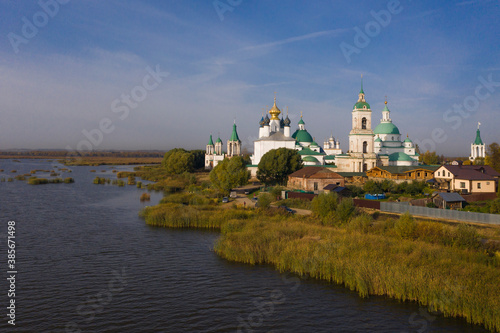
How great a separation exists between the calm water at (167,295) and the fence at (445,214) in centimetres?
1081

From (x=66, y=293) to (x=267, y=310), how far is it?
8143 millimetres

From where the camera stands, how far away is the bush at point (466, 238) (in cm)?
1883

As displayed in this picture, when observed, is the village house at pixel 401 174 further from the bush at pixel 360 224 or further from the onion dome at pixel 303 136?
the bush at pixel 360 224

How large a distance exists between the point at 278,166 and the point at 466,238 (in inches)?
1278

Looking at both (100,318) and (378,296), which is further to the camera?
(378,296)

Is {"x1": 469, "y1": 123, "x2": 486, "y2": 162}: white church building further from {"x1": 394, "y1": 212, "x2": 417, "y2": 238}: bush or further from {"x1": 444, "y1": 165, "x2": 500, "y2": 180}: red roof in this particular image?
{"x1": 394, "y1": 212, "x2": 417, "y2": 238}: bush

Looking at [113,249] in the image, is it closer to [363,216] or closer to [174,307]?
[174,307]

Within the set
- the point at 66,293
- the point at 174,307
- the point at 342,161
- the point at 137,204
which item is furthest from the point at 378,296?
the point at 342,161

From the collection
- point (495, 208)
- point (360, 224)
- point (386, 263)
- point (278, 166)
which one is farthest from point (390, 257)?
point (278, 166)

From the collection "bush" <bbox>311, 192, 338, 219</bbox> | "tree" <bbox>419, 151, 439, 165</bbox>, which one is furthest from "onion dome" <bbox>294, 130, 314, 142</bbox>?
"bush" <bbox>311, 192, 338, 219</bbox>

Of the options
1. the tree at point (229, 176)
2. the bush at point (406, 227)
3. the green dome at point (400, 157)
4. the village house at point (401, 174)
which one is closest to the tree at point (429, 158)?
the green dome at point (400, 157)

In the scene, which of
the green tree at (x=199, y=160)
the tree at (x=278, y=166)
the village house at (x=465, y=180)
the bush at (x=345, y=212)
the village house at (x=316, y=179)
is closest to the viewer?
the bush at (x=345, y=212)

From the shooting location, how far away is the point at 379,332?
1302 cm

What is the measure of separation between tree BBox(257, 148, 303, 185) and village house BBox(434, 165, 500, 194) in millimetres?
17351
